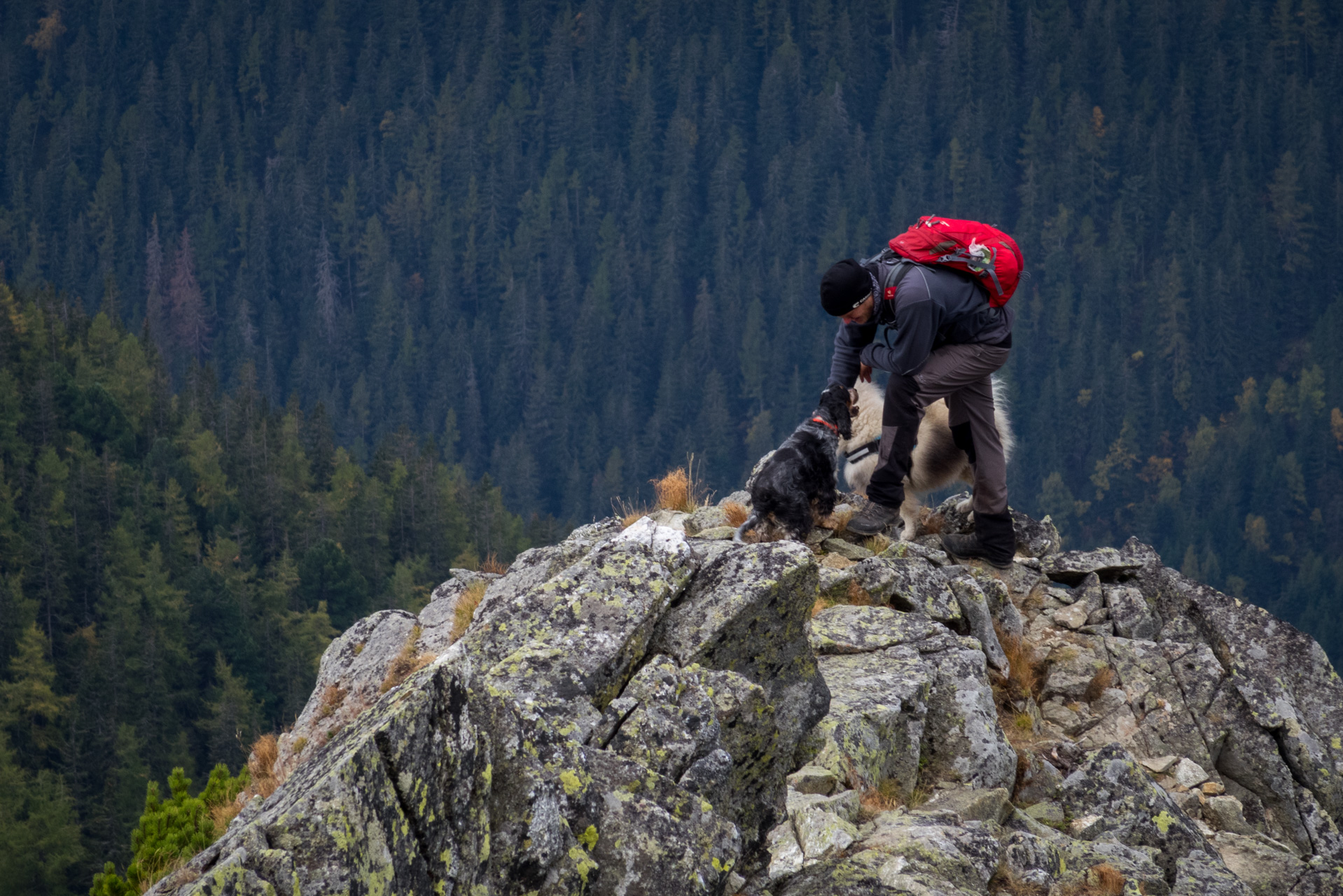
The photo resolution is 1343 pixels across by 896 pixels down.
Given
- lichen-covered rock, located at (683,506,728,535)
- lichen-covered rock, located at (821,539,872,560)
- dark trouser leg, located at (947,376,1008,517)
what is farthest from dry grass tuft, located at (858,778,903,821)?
lichen-covered rock, located at (683,506,728,535)

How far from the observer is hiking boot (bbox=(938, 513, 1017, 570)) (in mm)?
10023

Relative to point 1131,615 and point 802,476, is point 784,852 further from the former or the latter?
point 1131,615

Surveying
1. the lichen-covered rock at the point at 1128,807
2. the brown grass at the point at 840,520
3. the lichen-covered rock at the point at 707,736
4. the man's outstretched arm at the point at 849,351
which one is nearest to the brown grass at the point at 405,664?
the brown grass at the point at 840,520

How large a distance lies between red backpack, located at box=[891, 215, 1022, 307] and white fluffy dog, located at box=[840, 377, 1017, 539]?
1343 millimetres

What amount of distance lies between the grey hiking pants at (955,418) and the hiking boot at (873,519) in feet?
0.22

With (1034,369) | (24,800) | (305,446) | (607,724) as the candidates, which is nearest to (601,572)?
(607,724)

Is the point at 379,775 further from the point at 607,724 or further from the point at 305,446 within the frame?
the point at 305,446

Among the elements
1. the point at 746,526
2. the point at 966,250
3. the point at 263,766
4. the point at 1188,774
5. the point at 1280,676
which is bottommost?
the point at 263,766

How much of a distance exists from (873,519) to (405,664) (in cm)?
385

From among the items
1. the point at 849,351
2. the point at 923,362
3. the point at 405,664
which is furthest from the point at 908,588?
the point at 405,664

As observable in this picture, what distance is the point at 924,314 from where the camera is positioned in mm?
8562

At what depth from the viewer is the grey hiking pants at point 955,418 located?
9.03 meters

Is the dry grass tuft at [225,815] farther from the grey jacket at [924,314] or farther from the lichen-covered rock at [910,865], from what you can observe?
the grey jacket at [924,314]

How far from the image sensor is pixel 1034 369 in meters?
183
